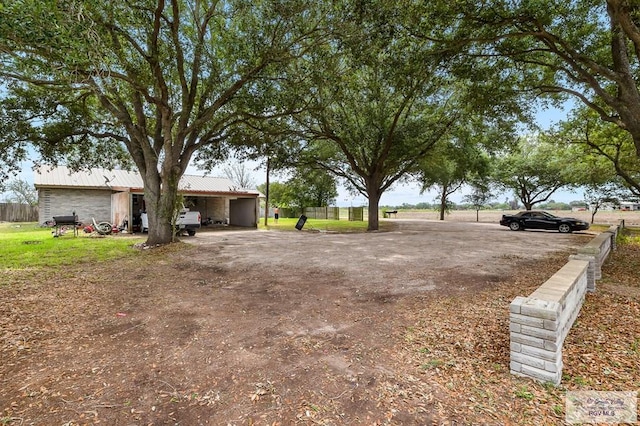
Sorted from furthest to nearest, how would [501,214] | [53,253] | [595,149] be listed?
[501,214] < [595,149] < [53,253]

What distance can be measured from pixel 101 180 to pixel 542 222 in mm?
25386

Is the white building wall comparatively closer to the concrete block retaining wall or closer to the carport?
the carport

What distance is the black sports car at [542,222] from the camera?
Result: 1499 cm

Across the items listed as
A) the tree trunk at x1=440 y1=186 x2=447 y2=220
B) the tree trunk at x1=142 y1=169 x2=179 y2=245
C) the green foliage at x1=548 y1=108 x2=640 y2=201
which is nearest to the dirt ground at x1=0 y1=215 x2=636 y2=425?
the tree trunk at x1=142 y1=169 x2=179 y2=245

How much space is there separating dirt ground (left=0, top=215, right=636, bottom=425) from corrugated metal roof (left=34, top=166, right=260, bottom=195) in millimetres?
11005

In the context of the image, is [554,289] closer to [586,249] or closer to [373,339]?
[373,339]

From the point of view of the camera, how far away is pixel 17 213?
68.8 feet

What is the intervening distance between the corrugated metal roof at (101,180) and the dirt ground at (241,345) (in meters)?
11.0

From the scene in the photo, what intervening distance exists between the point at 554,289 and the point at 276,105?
9029 millimetres

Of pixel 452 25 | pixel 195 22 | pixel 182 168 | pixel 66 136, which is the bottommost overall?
pixel 182 168

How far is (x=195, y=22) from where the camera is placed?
9.34 m

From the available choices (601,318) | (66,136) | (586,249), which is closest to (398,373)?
(601,318)

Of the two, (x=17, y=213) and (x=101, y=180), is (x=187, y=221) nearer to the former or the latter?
(x=101, y=180)

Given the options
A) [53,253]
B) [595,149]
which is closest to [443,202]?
[595,149]
